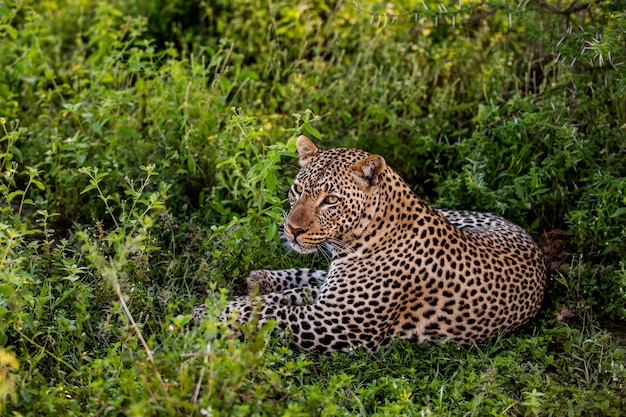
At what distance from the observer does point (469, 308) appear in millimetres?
6609

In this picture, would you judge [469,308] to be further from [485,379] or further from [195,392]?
[195,392]

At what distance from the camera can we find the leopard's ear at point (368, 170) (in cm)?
647

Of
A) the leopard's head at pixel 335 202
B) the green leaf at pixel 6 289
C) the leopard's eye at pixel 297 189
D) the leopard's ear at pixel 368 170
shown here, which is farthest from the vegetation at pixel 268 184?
the leopard's ear at pixel 368 170

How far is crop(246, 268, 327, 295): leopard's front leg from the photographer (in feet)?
23.8

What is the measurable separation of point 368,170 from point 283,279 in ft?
4.63

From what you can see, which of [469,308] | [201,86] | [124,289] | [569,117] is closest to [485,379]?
[469,308]

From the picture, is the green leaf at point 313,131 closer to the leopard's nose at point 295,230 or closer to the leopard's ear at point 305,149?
the leopard's ear at point 305,149

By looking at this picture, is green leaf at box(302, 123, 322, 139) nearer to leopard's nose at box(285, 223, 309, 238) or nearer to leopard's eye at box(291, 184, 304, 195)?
leopard's eye at box(291, 184, 304, 195)

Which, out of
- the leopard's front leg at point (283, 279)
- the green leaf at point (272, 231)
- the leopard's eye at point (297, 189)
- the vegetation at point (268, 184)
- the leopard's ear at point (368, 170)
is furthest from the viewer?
the leopard's front leg at point (283, 279)

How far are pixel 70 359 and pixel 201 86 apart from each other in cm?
353

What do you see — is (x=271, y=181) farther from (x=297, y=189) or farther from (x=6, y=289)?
(x=6, y=289)

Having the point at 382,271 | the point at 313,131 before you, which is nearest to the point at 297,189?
the point at 313,131

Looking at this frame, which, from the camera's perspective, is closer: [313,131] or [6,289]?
[6,289]

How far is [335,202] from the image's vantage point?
6516 mm
